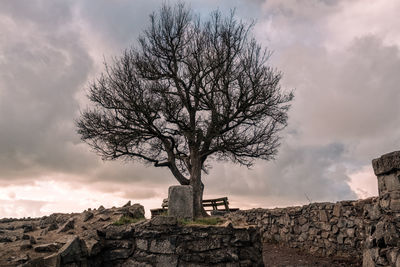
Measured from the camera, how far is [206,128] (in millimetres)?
16250

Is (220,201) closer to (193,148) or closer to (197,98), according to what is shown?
(193,148)

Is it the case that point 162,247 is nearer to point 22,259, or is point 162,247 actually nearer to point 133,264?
point 133,264

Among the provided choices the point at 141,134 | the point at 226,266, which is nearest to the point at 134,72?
the point at 141,134

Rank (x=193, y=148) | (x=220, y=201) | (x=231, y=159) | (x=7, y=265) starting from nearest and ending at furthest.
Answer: (x=7, y=265) → (x=193, y=148) → (x=231, y=159) → (x=220, y=201)

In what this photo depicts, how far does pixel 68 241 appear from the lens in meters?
6.66

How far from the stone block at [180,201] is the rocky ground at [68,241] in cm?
139

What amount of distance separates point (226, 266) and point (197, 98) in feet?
31.6

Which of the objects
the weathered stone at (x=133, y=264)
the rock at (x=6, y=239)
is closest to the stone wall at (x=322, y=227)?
the weathered stone at (x=133, y=264)

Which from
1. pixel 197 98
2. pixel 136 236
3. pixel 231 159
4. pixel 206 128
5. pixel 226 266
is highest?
pixel 197 98

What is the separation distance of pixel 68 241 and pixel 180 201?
141 inches

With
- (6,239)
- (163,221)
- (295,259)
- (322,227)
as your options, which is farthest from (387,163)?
(6,239)

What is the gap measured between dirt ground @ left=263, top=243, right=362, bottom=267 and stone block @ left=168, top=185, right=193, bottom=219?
3576 mm

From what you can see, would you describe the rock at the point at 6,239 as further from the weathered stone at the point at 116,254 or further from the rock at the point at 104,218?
the rock at the point at 104,218

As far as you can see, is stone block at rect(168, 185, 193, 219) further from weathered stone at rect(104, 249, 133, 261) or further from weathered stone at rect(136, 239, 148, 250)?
weathered stone at rect(104, 249, 133, 261)
